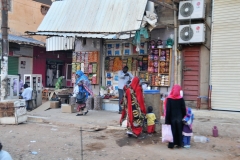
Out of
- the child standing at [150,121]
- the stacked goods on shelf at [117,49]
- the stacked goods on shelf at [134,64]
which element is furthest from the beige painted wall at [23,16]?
the child standing at [150,121]

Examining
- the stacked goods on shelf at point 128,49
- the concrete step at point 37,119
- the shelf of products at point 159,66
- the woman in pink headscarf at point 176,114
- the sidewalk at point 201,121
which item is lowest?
the concrete step at point 37,119

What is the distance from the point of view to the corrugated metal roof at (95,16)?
34.5ft

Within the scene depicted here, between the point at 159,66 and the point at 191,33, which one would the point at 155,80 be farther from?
the point at 191,33

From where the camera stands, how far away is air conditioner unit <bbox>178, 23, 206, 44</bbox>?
9859mm

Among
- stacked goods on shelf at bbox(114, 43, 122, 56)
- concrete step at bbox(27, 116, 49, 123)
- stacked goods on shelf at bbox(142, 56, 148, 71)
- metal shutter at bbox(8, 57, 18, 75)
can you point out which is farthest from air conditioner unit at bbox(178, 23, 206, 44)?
metal shutter at bbox(8, 57, 18, 75)

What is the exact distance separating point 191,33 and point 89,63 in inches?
197

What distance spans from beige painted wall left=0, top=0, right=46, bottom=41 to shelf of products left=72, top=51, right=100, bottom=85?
882 centimetres

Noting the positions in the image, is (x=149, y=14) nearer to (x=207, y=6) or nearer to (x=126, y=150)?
(x=207, y=6)

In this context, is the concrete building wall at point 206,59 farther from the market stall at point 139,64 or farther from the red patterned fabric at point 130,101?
the red patterned fabric at point 130,101

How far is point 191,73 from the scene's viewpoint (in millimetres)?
10461

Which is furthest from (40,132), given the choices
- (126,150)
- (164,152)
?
(164,152)

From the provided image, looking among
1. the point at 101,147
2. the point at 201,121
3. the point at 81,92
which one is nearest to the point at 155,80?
the point at 81,92

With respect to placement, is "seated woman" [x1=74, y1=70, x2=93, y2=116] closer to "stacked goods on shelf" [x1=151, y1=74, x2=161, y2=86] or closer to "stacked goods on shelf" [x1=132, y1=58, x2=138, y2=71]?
"stacked goods on shelf" [x1=132, y1=58, x2=138, y2=71]

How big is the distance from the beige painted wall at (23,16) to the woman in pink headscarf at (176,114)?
649 inches
